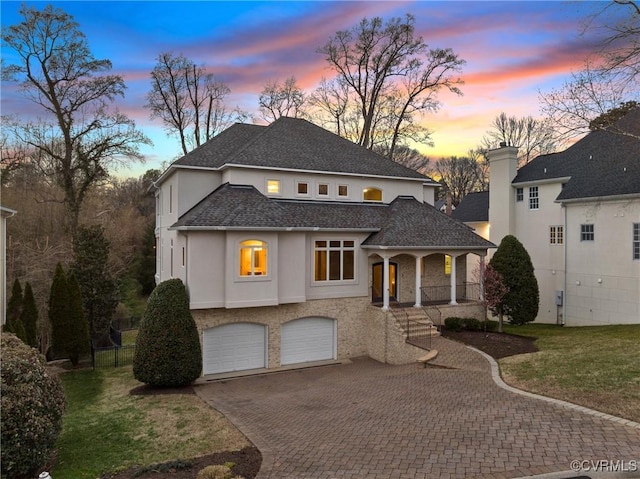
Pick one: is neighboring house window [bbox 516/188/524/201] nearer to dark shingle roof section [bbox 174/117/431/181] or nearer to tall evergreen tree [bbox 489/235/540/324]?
tall evergreen tree [bbox 489/235/540/324]

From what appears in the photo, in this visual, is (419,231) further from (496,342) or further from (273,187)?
(273,187)

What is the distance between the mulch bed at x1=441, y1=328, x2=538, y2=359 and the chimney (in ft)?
41.0

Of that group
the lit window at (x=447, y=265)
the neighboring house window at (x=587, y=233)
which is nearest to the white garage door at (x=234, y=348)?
the lit window at (x=447, y=265)

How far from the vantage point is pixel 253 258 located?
16078 millimetres

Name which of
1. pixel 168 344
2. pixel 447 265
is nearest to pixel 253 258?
pixel 168 344

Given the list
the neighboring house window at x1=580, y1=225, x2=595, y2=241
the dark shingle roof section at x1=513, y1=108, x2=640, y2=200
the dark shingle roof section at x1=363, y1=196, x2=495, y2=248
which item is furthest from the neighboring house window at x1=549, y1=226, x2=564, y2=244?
the dark shingle roof section at x1=363, y1=196, x2=495, y2=248

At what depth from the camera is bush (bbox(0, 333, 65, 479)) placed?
6.83 m

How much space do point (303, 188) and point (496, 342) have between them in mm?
10537

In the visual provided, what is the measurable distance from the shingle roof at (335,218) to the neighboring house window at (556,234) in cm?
886

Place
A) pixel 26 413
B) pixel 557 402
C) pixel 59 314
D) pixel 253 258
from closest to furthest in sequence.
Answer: pixel 26 413, pixel 557 402, pixel 253 258, pixel 59 314

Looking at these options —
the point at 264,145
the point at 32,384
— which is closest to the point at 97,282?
the point at 264,145

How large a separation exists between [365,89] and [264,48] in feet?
50.1

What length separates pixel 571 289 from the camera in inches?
933

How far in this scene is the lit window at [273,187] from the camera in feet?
60.7
